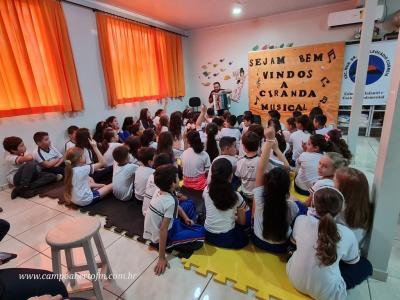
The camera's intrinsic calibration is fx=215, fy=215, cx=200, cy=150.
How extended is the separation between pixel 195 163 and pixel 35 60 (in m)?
3.01

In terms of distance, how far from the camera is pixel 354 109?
3.25 m

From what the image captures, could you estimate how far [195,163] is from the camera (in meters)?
2.52

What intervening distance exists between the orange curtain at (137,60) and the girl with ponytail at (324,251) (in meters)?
4.26

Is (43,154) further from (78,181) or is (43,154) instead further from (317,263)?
(317,263)

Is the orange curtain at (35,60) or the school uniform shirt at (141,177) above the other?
the orange curtain at (35,60)

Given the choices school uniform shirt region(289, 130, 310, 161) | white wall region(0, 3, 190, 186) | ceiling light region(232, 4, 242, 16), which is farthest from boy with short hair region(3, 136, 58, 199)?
ceiling light region(232, 4, 242, 16)

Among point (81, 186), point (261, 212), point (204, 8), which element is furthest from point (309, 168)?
point (204, 8)

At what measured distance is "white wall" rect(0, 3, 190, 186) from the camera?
10.7ft

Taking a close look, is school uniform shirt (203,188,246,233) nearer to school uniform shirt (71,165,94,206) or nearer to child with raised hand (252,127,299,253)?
child with raised hand (252,127,299,253)

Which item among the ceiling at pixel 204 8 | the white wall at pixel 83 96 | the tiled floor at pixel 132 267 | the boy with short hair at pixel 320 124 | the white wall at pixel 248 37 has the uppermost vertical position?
the ceiling at pixel 204 8

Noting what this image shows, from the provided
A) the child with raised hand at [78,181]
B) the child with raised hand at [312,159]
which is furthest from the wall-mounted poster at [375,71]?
the child with raised hand at [78,181]

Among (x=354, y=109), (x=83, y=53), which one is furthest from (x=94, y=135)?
(x=354, y=109)

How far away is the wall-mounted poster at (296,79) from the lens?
15.8 feet

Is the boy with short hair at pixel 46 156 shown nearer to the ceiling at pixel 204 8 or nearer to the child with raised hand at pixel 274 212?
the ceiling at pixel 204 8
